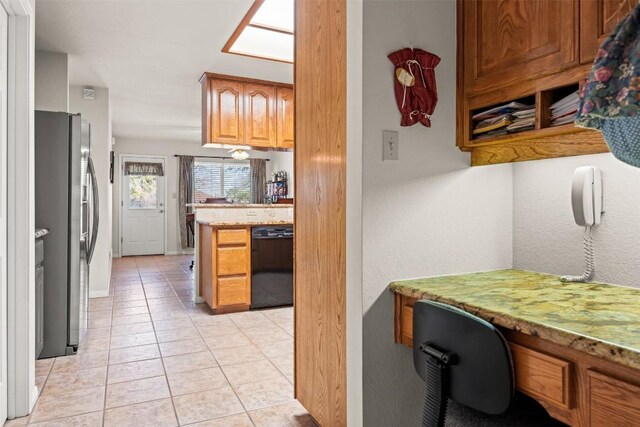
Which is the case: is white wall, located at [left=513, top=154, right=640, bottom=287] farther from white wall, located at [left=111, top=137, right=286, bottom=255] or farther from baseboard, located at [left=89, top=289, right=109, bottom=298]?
white wall, located at [left=111, top=137, right=286, bottom=255]

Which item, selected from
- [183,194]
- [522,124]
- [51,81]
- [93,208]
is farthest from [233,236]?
[183,194]

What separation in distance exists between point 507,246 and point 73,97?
503 cm

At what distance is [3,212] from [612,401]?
248cm

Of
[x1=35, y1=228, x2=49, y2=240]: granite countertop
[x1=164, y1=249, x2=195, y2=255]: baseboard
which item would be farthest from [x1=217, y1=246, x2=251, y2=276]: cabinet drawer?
[x1=164, y1=249, x2=195, y2=255]: baseboard

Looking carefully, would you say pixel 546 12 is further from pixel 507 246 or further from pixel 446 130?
pixel 507 246

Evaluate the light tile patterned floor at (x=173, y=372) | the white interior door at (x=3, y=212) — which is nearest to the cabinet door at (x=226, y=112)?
the light tile patterned floor at (x=173, y=372)

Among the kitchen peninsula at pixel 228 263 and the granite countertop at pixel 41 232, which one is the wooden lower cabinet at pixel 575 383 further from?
the kitchen peninsula at pixel 228 263

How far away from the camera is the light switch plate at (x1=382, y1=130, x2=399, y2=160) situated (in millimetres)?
1596

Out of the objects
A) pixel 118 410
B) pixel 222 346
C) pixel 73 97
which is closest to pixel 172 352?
pixel 222 346

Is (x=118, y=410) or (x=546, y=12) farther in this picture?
(x=118, y=410)

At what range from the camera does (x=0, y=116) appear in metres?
2.05

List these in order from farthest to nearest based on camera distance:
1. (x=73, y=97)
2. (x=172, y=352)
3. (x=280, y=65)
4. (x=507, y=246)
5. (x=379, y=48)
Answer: (x=73, y=97), (x=280, y=65), (x=172, y=352), (x=507, y=246), (x=379, y=48)

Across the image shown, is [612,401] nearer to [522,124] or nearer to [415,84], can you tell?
[522,124]

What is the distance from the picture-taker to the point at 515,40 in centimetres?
148
